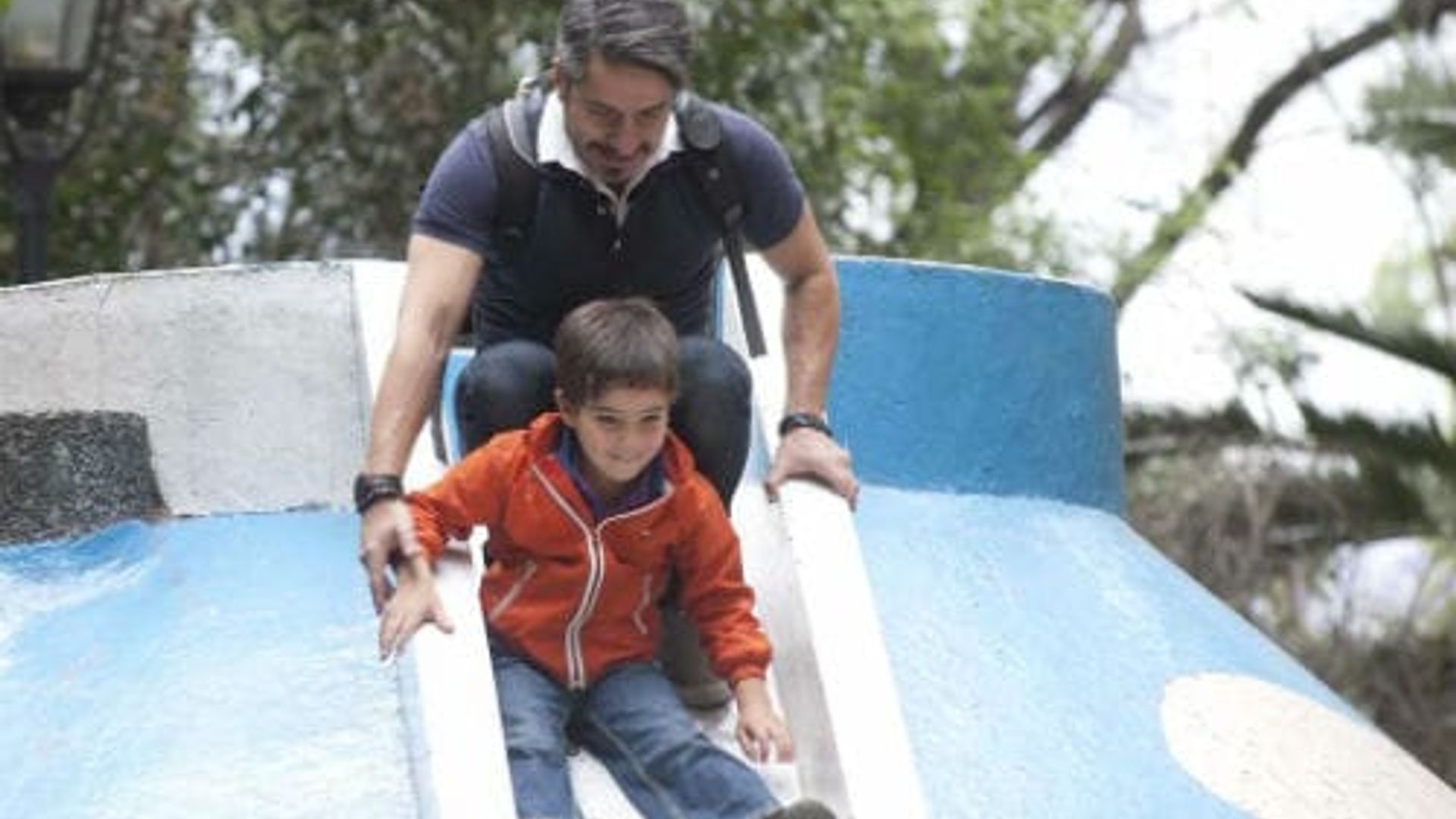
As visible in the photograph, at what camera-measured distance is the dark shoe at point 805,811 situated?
13.9ft

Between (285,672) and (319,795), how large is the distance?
0.43 m

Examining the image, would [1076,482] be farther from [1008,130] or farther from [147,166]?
[1008,130]

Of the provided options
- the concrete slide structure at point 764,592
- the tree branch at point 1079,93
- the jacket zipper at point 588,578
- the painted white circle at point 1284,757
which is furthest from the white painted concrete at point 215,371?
the tree branch at point 1079,93

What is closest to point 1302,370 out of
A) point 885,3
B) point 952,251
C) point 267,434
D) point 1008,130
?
point 952,251

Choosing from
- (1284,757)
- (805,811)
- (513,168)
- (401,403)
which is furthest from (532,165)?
(1284,757)

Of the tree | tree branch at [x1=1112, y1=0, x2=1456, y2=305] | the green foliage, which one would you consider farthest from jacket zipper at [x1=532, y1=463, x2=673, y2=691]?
tree branch at [x1=1112, y1=0, x2=1456, y2=305]

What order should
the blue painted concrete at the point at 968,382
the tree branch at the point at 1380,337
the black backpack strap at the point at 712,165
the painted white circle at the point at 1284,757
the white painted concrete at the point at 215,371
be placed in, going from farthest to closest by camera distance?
the tree branch at the point at 1380,337
the blue painted concrete at the point at 968,382
the white painted concrete at the point at 215,371
the painted white circle at the point at 1284,757
the black backpack strap at the point at 712,165

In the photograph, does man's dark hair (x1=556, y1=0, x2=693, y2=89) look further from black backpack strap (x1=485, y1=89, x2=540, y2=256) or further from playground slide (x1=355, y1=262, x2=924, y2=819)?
playground slide (x1=355, y1=262, x2=924, y2=819)

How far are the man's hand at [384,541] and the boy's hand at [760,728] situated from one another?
51 centimetres

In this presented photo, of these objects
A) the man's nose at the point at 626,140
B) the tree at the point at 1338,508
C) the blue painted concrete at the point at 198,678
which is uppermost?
the man's nose at the point at 626,140

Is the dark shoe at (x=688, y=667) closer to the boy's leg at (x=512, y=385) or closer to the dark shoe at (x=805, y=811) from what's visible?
the boy's leg at (x=512, y=385)

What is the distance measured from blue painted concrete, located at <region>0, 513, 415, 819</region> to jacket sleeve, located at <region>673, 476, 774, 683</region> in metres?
0.58

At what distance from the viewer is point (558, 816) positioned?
441 cm

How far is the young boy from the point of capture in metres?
4.39
